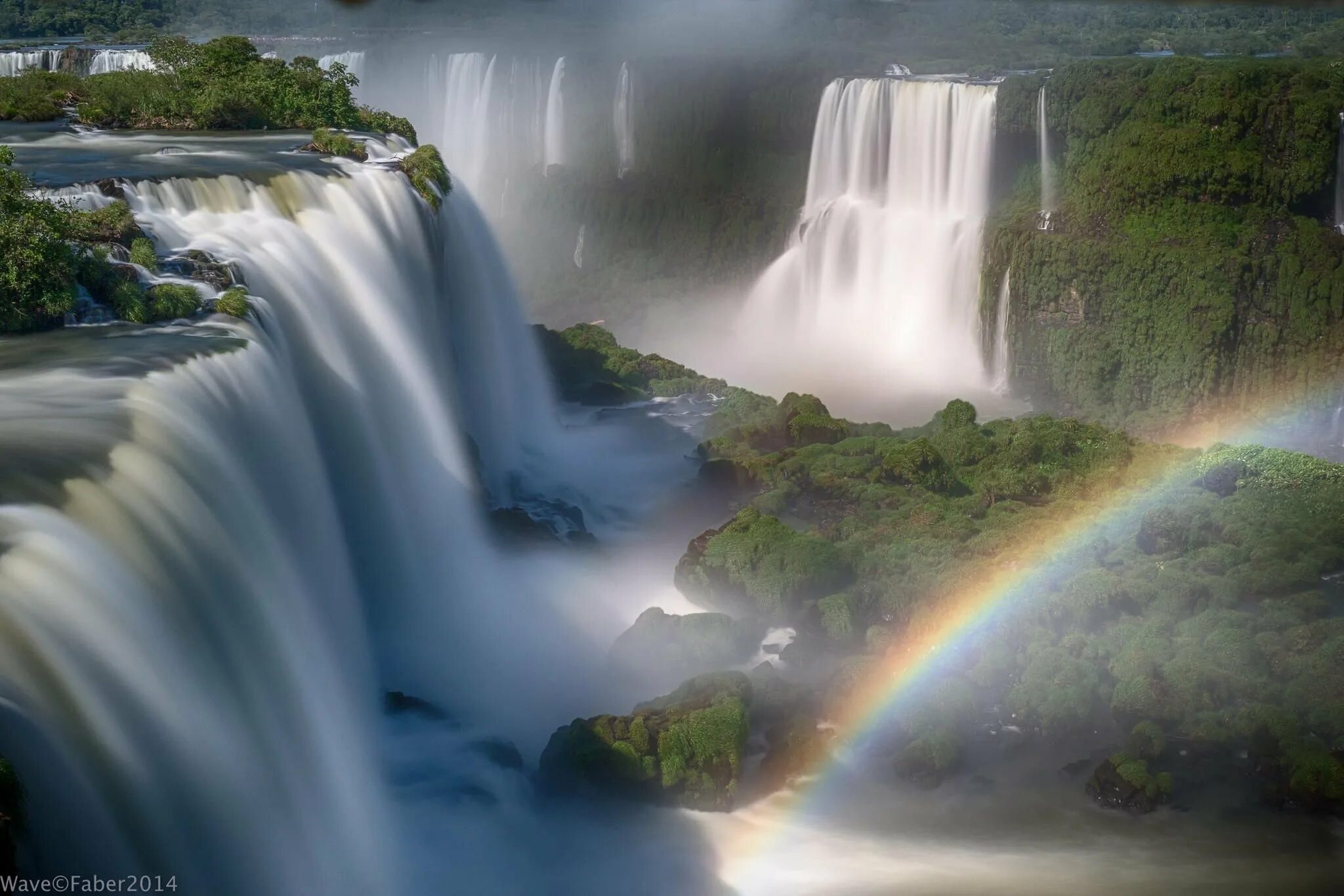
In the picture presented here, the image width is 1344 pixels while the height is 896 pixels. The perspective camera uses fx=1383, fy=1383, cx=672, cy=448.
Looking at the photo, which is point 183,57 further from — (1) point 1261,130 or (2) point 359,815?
(1) point 1261,130

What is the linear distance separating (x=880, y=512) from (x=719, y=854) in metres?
10.8

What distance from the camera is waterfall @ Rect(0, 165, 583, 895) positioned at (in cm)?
1241

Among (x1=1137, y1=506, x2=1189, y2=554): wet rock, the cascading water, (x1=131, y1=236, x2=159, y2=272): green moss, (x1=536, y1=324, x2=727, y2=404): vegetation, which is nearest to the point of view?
(x1=131, y1=236, x2=159, y2=272): green moss

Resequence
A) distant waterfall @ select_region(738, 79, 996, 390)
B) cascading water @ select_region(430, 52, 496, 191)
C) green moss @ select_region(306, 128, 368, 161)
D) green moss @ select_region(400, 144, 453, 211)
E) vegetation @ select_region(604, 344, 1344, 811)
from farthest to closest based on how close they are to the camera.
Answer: cascading water @ select_region(430, 52, 496, 191) < distant waterfall @ select_region(738, 79, 996, 390) < green moss @ select_region(306, 128, 368, 161) < green moss @ select_region(400, 144, 453, 211) < vegetation @ select_region(604, 344, 1344, 811)

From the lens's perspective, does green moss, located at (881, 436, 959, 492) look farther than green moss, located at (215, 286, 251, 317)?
Yes

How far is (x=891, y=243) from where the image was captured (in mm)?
46156

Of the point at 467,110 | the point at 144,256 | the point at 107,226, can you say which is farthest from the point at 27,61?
the point at 144,256

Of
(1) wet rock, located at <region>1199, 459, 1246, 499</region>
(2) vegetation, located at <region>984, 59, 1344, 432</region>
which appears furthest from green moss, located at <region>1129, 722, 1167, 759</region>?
Answer: (2) vegetation, located at <region>984, 59, 1344, 432</region>

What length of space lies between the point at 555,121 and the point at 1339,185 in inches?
1260

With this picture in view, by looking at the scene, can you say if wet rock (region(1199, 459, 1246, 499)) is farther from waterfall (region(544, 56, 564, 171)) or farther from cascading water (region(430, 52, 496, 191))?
cascading water (region(430, 52, 496, 191))

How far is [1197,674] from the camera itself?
21.3 metres

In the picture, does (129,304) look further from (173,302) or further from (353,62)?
(353,62)

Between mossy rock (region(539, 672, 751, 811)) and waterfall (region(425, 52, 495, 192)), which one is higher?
waterfall (region(425, 52, 495, 192))

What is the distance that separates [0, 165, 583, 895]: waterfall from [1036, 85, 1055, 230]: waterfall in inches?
784
